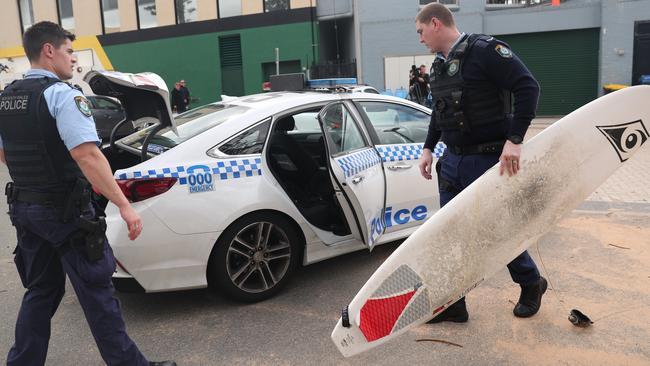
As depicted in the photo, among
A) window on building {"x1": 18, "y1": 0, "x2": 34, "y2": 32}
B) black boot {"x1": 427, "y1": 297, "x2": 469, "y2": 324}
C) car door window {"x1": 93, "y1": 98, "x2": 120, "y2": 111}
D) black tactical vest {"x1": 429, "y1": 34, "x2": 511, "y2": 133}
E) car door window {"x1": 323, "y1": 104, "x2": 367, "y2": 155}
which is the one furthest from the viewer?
window on building {"x1": 18, "y1": 0, "x2": 34, "y2": 32}

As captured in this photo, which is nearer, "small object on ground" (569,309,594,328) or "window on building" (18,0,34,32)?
"small object on ground" (569,309,594,328)

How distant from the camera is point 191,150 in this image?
349 centimetres

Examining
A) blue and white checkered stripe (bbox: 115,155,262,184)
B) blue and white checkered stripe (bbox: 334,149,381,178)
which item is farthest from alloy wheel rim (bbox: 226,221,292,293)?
blue and white checkered stripe (bbox: 334,149,381,178)

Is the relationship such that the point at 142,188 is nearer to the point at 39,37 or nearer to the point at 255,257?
the point at 255,257

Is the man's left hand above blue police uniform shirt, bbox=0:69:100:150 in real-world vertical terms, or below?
below

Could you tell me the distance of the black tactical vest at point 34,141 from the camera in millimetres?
2383

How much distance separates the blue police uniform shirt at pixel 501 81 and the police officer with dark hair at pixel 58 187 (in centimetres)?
187

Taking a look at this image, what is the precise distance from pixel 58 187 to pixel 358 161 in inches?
81.8

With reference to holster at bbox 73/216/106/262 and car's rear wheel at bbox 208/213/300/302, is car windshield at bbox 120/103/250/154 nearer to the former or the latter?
car's rear wheel at bbox 208/213/300/302

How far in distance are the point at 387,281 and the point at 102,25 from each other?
22.9m

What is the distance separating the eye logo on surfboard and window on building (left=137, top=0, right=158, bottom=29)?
21.1m

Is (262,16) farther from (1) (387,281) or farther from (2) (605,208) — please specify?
(1) (387,281)

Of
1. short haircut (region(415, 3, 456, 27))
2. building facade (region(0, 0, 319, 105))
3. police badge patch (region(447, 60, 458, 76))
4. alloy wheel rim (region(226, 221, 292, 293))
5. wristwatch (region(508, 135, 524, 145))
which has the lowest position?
alloy wheel rim (region(226, 221, 292, 293))

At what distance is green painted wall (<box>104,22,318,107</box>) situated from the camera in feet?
63.5
